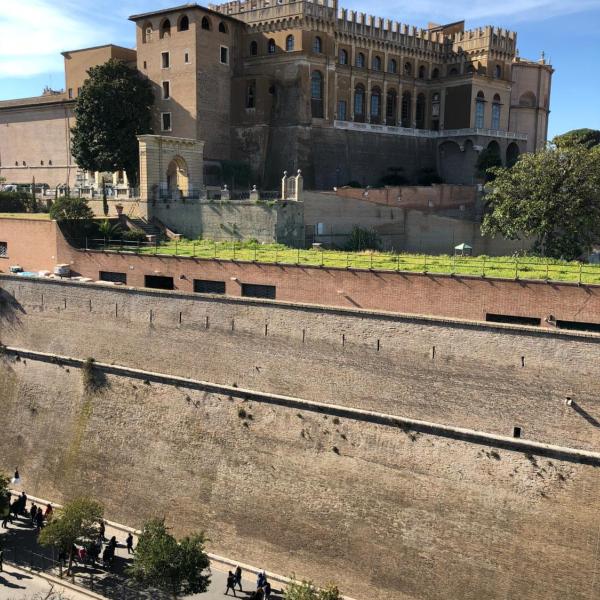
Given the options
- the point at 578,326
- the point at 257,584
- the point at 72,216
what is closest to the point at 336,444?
the point at 257,584

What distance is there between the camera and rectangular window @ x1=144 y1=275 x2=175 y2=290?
25.7 m

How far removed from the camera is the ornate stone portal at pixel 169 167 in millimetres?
33656

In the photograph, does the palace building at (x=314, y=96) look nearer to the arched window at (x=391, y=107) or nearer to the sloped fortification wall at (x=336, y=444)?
the arched window at (x=391, y=107)

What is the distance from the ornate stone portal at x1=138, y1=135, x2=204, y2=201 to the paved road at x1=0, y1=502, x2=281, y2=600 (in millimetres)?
17826

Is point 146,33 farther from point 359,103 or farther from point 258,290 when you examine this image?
point 258,290

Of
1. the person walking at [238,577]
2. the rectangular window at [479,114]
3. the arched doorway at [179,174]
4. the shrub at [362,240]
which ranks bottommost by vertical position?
the person walking at [238,577]

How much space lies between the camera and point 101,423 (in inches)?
896

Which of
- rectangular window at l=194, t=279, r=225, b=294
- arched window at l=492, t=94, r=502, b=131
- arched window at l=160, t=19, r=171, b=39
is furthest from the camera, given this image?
arched window at l=492, t=94, r=502, b=131

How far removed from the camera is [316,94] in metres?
42.7

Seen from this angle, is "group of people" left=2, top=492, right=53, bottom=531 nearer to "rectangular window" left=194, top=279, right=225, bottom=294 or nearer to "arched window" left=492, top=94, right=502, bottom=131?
"rectangular window" left=194, top=279, right=225, bottom=294

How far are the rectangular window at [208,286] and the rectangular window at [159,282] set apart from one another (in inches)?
46.1

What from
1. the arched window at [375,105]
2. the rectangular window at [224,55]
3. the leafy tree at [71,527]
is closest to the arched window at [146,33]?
the rectangular window at [224,55]

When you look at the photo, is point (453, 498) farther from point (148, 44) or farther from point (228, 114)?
point (148, 44)

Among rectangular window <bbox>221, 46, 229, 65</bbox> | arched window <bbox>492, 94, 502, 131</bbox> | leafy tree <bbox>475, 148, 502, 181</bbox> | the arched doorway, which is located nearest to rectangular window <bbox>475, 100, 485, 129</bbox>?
arched window <bbox>492, 94, 502, 131</bbox>
